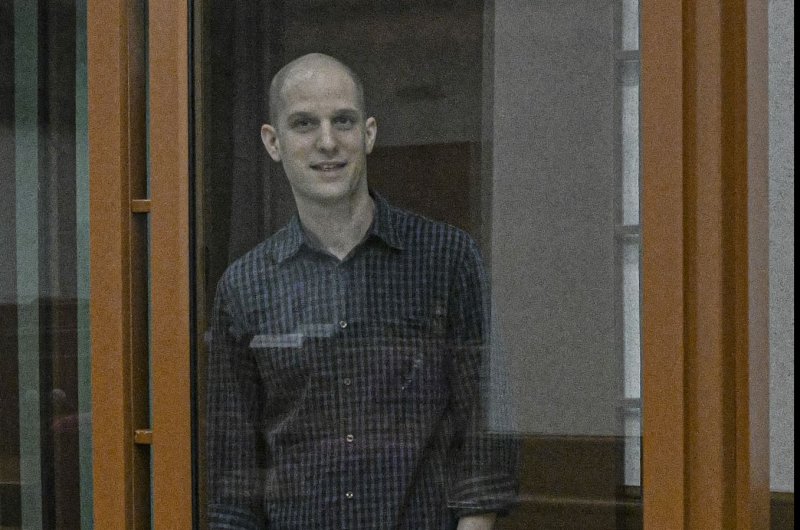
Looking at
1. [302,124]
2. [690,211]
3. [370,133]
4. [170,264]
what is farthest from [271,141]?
[690,211]

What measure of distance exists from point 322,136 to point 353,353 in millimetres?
368

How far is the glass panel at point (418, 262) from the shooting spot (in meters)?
1.94

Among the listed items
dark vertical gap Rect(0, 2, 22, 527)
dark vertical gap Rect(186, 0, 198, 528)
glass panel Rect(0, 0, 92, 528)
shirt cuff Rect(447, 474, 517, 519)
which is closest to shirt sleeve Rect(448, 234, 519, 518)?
shirt cuff Rect(447, 474, 517, 519)

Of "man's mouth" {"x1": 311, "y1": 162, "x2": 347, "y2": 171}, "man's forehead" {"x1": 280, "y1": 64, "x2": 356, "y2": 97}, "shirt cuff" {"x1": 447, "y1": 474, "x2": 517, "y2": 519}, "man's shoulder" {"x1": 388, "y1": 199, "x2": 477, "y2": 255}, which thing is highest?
"man's forehead" {"x1": 280, "y1": 64, "x2": 356, "y2": 97}

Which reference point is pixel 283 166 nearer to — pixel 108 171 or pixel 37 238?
pixel 108 171

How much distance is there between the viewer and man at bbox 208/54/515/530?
79.7 inches

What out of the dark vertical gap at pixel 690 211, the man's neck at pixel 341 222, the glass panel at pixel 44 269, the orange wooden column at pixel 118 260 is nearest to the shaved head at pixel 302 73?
the man's neck at pixel 341 222

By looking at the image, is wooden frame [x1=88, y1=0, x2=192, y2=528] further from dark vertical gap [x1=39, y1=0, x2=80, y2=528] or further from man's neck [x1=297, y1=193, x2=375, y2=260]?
man's neck [x1=297, y1=193, x2=375, y2=260]

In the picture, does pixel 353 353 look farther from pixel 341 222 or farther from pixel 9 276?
pixel 9 276

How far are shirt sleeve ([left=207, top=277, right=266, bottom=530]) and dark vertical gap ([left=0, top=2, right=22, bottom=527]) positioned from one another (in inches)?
18.4

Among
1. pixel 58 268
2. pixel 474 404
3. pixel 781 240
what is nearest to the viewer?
pixel 474 404

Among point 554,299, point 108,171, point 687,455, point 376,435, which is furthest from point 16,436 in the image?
point 687,455

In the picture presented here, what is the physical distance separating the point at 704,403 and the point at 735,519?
20 cm

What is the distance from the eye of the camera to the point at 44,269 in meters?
2.33
